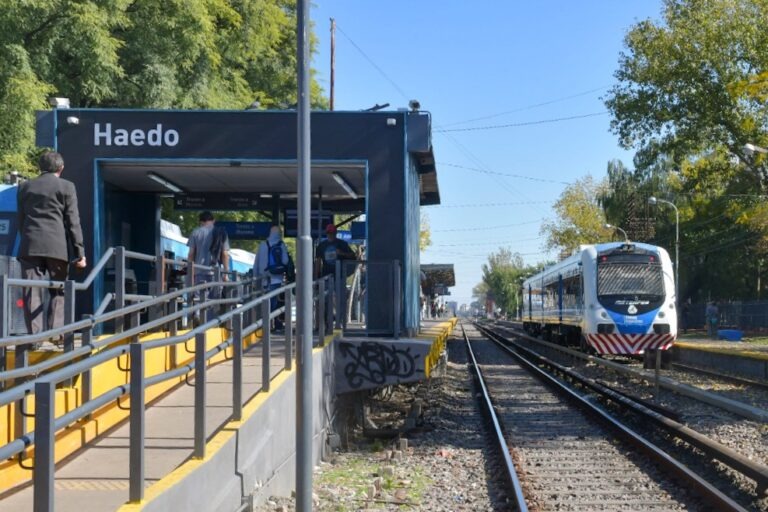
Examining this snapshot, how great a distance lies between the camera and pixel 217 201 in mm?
18344

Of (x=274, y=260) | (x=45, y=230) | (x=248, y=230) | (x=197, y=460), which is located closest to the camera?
(x=197, y=460)

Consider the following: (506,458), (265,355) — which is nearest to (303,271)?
(265,355)

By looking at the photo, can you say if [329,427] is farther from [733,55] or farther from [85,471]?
[733,55]

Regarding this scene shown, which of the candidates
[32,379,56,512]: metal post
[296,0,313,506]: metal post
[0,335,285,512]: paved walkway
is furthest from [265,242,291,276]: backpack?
[32,379,56,512]: metal post

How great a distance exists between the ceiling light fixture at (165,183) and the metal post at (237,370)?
9002 millimetres

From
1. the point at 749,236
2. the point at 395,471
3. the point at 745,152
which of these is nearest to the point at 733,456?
the point at 395,471

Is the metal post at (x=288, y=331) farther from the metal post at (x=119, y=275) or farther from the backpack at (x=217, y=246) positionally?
the backpack at (x=217, y=246)

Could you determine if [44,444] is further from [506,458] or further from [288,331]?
[506,458]

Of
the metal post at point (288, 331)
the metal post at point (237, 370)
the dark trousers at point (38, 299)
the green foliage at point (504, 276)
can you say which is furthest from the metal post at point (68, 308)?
the green foliage at point (504, 276)

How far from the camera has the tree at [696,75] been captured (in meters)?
31.2

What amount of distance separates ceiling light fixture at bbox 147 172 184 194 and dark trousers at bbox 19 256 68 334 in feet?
25.7

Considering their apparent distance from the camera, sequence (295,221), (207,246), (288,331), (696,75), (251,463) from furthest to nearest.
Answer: (696,75)
(295,221)
(207,246)
(288,331)
(251,463)

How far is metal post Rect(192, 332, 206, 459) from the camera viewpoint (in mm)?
5730

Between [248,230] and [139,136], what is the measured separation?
4.89 metres
